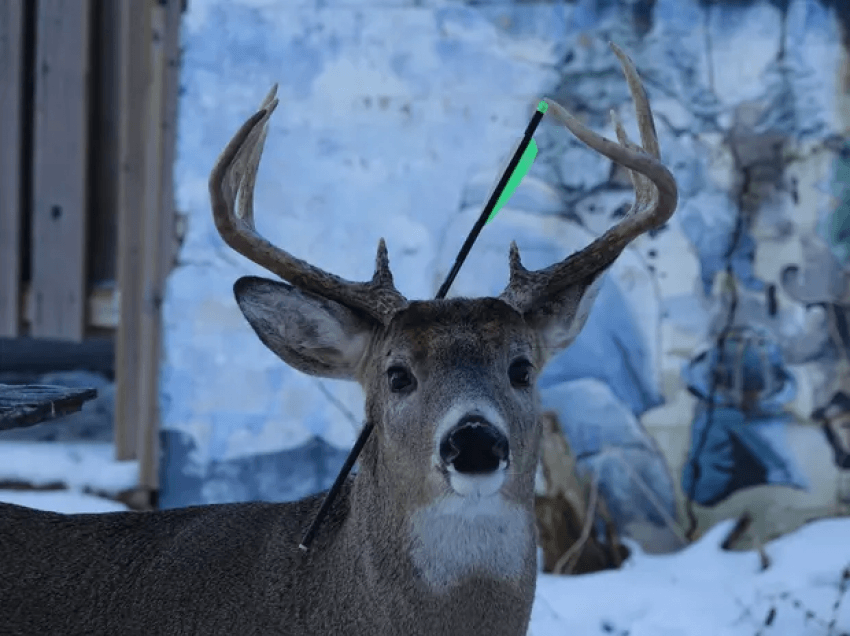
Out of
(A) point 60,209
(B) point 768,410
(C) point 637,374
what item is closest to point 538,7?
(C) point 637,374

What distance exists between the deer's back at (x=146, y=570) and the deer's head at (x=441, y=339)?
0.36 meters

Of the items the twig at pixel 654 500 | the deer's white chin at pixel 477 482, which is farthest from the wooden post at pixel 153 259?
the deer's white chin at pixel 477 482

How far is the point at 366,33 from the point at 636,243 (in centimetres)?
161

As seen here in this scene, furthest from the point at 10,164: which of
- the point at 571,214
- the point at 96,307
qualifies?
the point at 571,214

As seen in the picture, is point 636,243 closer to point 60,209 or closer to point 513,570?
point 60,209

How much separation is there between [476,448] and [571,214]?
11.2 feet

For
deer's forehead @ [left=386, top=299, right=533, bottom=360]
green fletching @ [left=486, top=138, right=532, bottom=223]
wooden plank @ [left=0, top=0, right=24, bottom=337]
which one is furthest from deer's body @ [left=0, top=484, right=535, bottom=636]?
wooden plank @ [left=0, top=0, right=24, bottom=337]

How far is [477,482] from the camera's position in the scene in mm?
2549

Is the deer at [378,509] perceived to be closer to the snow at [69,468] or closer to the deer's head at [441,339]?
the deer's head at [441,339]

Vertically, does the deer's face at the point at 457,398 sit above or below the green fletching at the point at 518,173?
below

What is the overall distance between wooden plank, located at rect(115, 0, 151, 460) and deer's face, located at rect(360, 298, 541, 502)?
330 centimetres

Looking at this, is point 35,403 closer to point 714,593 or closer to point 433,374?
point 433,374

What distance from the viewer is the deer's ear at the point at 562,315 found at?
3117mm

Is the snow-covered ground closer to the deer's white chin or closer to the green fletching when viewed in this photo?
the green fletching
